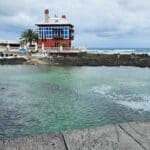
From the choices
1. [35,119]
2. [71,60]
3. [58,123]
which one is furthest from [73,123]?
[71,60]

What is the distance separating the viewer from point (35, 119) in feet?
40.6

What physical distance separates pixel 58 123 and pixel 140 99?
7.51 metres

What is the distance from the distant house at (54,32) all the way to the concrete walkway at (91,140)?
56.3 m

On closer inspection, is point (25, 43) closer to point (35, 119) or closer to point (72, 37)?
point (72, 37)

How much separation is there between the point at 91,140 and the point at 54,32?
57323 millimetres

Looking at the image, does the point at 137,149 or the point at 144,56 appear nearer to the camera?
the point at 137,149

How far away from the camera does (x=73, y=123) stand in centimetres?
1173

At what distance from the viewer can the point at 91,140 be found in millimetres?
Result: 3057

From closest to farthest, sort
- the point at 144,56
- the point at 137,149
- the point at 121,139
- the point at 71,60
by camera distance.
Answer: the point at 137,149 < the point at 121,139 < the point at 71,60 < the point at 144,56

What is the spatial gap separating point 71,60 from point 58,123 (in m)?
41.8

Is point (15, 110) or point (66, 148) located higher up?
point (66, 148)

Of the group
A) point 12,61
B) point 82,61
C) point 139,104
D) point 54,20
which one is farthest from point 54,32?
point 139,104

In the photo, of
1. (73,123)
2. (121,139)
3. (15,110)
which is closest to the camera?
(121,139)

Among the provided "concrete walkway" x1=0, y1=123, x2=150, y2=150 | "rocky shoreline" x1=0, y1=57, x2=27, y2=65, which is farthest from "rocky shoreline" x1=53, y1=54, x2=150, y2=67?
"concrete walkway" x1=0, y1=123, x2=150, y2=150
